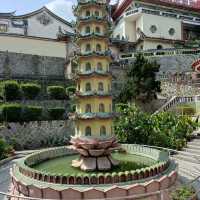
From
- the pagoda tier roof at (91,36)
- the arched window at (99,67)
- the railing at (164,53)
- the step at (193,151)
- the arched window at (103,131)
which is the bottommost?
the step at (193,151)

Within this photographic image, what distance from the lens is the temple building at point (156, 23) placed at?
39438mm

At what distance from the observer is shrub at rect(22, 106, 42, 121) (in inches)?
861

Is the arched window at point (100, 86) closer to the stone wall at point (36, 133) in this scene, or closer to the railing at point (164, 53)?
the stone wall at point (36, 133)

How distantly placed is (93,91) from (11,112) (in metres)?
10.1

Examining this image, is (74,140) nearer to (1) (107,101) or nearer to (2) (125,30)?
(1) (107,101)

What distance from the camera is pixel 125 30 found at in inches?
1618

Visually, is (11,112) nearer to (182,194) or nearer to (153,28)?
(182,194)

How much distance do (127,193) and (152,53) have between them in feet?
87.0

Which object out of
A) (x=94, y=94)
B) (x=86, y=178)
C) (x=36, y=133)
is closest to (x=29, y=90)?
(x=36, y=133)

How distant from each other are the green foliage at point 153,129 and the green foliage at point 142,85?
284 inches

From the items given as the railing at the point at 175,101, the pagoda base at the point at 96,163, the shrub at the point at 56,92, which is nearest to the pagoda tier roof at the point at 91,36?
the pagoda base at the point at 96,163

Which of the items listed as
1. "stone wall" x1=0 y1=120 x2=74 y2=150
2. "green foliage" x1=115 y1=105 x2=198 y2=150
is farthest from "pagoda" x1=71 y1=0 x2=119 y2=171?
"stone wall" x1=0 y1=120 x2=74 y2=150

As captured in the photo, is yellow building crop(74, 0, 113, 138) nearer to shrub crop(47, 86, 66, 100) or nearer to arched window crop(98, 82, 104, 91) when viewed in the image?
arched window crop(98, 82, 104, 91)

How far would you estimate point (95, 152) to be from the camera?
40.5 ft
